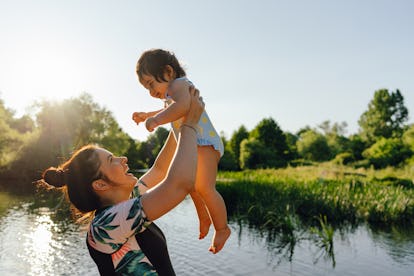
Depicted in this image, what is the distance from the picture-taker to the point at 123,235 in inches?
51.6

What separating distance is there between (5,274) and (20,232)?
3976 mm

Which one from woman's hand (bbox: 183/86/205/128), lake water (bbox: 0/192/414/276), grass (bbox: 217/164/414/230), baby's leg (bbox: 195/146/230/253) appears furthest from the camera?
grass (bbox: 217/164/414/230)

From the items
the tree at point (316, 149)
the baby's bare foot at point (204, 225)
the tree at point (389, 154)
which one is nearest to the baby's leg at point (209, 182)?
the baby's bare foot at point (204, 225)

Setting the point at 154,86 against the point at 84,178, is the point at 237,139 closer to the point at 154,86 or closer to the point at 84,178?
the point at 154,86

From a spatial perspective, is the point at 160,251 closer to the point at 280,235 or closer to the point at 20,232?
the point at 280,235

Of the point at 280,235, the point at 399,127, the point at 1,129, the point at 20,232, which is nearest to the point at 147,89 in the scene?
the point at 280,235

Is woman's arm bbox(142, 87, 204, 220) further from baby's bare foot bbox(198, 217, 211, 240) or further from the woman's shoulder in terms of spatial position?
baby's bare foot bbox(198, 217, 211, 240)

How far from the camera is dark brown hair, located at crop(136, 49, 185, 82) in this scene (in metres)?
1.75

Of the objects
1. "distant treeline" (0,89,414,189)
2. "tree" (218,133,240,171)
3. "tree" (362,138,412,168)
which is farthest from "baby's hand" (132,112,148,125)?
"tree" (218,133,240,171)

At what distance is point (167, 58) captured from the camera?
5.78 feet

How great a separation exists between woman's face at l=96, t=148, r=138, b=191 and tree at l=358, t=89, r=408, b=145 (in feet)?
181

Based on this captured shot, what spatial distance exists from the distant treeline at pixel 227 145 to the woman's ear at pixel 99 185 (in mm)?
22092

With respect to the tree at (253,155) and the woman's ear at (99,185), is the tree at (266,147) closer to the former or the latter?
the tree at (253,155)

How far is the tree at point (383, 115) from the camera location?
53.3 m
